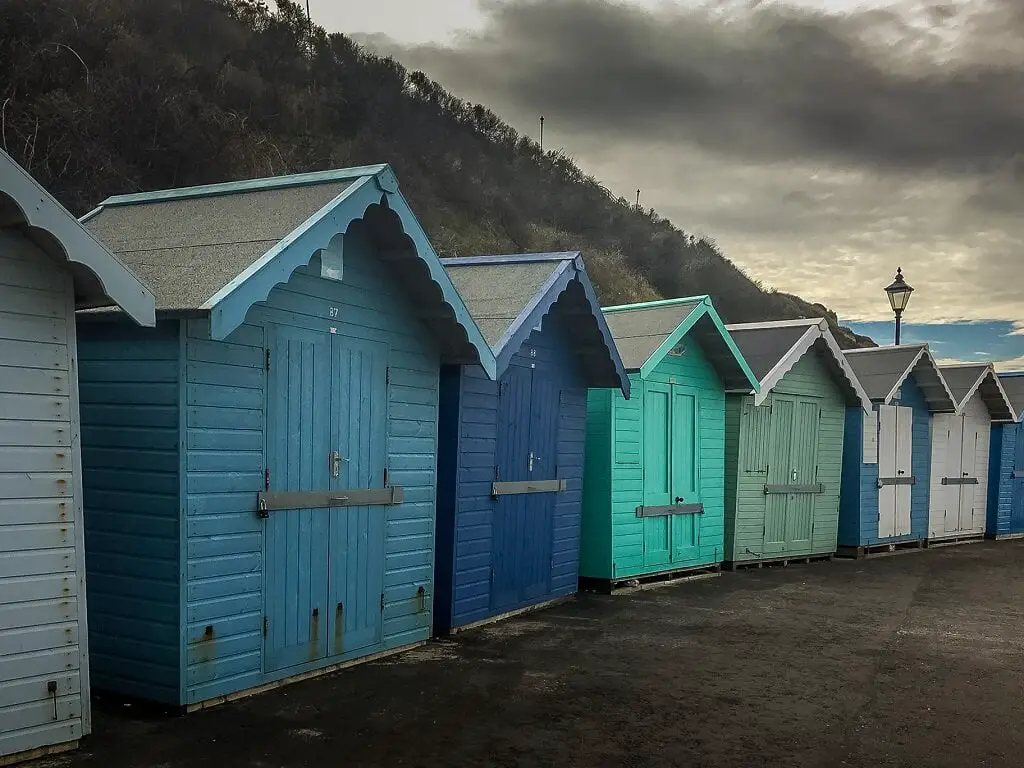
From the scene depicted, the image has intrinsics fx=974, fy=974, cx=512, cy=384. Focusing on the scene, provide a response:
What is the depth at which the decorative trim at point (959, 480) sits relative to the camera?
18.7m

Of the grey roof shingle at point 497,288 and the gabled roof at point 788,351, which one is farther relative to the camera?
the gabled roof at point 788,351

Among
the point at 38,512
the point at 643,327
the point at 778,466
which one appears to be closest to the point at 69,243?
the point at 38,512

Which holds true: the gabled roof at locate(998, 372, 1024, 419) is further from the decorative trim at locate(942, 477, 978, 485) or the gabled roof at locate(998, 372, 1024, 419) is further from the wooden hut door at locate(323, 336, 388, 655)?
the wooden hut door at locate(323, 336, 388, 655)

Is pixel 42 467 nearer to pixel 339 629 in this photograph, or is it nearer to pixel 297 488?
pixel 297 488

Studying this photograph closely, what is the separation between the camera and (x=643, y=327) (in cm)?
1212

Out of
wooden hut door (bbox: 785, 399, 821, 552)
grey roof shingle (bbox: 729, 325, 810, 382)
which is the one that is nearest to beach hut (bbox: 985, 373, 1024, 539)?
wooden hut door (bbox: 785, 399, 821, 552)

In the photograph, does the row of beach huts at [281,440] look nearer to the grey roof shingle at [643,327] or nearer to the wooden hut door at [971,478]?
the grey roof shingle at [643,327]

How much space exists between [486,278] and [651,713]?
15.7 feet

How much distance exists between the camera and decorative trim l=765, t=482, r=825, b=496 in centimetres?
1424

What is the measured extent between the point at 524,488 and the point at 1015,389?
53.0ft

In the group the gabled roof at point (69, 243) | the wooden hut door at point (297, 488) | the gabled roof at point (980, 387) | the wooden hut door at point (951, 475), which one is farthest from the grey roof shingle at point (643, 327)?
the wooden hut door at point (951, 475)

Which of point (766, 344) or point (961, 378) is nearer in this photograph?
point (766, 344)

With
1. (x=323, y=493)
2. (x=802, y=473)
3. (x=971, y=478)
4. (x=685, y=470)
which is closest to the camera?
(x=323, y=493)

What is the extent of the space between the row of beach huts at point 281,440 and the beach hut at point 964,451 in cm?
888
